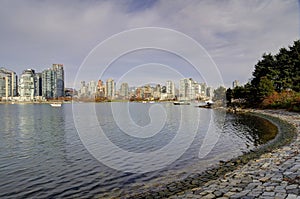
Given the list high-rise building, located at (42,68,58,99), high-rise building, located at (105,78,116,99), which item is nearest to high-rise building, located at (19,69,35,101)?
high-rise building, located at (42,68,58,99)

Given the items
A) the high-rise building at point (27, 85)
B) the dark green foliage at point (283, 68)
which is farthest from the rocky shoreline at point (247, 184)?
the high-rise building at point (27, 85)

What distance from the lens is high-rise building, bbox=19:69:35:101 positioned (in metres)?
159

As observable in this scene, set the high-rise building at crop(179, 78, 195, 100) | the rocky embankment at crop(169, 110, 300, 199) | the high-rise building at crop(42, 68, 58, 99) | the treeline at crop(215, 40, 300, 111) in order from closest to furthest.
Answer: the rocky embankment at crop(169, 110, 300, 199) → the high-rise building at crop(179, 78, 195, 100) → the treeline at crop(215, 40, 300, 111) → the high-rise building at crop(42, 68, 58, 99)

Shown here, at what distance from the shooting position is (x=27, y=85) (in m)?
166

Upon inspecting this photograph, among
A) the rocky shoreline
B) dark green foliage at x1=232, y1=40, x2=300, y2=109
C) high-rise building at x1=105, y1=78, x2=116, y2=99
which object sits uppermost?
dark green foliage at x1=232, y1=40, x2=300, y2=109

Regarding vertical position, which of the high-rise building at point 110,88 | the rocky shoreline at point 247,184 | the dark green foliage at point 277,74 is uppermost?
the dark green foliage at point 277,74

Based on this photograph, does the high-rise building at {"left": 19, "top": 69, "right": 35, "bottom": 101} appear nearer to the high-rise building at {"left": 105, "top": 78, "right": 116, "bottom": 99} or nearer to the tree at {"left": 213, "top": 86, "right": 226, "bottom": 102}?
the tree at {"left": 213, "top": 86, "right": 226, "bottom": 102}

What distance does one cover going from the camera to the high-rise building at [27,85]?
15929cm

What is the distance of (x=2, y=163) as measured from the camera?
45.6 feet

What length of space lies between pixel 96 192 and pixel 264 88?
51281mm

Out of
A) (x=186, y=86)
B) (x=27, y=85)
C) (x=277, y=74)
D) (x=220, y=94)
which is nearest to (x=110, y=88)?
(x=186, y=86)

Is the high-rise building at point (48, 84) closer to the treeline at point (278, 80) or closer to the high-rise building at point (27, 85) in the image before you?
the high-rise building at point (27, 85)

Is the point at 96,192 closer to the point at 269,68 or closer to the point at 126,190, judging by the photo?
the point at 126,190

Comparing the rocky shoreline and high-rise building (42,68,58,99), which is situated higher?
high-rise building (42,68,58,99)
